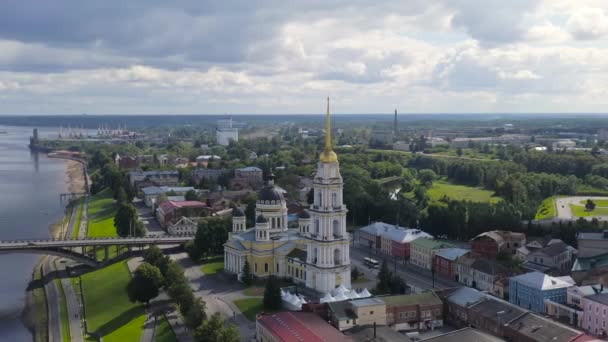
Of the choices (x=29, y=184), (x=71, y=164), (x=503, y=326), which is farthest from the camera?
(x=71, y=164)

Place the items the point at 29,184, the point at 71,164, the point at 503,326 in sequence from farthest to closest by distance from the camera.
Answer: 1. the point at 71,164
2. the point at 29,184
3. the point at 503,326

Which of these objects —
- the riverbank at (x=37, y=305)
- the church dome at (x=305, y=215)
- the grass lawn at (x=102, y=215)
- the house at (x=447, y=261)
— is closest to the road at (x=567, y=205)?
the house at (x=447, y=261)

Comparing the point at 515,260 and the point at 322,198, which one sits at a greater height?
the point at 322,198

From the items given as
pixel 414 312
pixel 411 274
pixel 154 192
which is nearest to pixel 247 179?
pixel 154 192

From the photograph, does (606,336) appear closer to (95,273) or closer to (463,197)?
(95,273)

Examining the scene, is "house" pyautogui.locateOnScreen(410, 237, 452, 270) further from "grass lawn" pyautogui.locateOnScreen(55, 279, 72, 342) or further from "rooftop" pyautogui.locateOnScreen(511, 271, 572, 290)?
"grass lawn" pyautogui.locateOnScreen(55, 279, 72, 342)

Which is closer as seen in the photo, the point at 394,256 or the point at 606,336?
the point at 606,336

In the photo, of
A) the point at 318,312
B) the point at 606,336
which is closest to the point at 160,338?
the point at 318,312

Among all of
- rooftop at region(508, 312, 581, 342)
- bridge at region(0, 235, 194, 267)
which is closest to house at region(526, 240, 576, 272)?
rooftop at region(508, 312, 581, 342)
